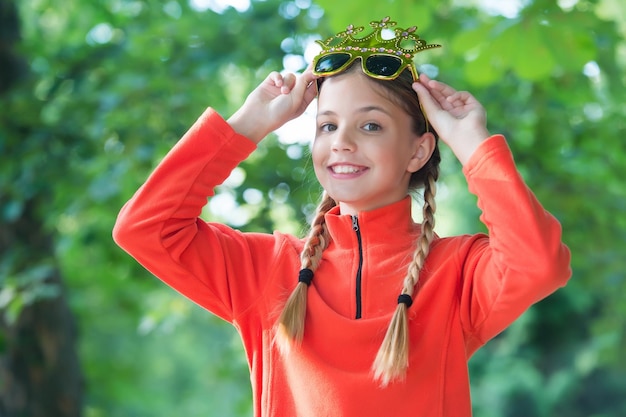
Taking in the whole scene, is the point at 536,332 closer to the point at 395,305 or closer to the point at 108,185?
the point at 108,185

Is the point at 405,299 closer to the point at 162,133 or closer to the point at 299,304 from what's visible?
the point at 299,304

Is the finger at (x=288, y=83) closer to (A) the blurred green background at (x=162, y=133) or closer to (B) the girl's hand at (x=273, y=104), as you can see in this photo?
(B) the girl's hand at (x=273, y=104)

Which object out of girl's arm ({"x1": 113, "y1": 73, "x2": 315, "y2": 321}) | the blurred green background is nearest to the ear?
girl's arm ({"x1": 113, "y1": 73, "x2": 315, "y2": 321})

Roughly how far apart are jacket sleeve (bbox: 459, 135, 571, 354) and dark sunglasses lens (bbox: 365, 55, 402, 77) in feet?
1.00

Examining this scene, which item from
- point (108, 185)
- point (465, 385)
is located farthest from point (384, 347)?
point (108, 185)

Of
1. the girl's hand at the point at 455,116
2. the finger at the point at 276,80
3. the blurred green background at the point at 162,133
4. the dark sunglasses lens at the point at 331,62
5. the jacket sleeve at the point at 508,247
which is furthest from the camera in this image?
the blurred green background at the point at 162,133

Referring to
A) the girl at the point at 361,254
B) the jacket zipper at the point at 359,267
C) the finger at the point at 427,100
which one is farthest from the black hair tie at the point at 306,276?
the finger at the point at 427,100

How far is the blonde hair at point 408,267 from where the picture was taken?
1895mm

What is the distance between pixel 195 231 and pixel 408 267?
50 centimetres

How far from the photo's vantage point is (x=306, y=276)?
2.05 metres

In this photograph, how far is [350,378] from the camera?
6.37 feet

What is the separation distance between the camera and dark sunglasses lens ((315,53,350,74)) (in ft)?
7.00

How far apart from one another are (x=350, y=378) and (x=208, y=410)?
1531 centimetres

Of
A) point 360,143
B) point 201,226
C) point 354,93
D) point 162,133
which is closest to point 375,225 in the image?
point 360,143
